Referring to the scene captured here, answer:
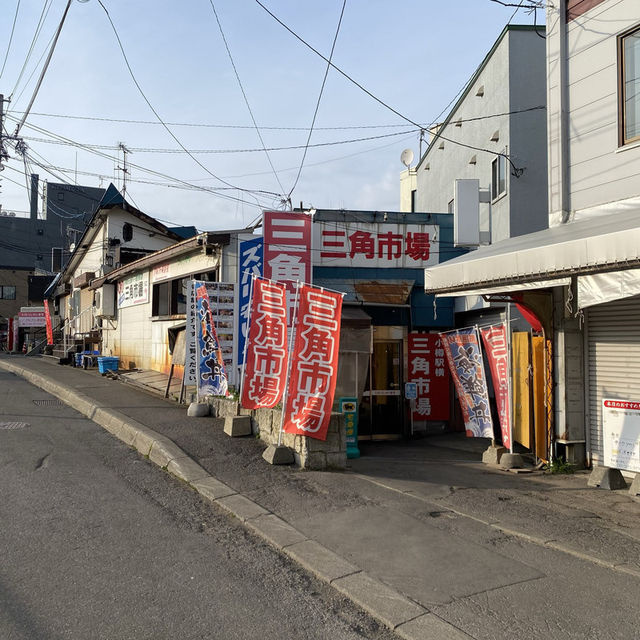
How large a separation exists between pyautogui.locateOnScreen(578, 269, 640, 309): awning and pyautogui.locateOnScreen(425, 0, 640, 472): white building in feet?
0.06

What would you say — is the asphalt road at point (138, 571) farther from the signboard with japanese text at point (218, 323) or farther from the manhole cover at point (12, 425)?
the signboard with japanese text at point (218, 323)

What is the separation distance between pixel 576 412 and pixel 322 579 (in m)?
5.89

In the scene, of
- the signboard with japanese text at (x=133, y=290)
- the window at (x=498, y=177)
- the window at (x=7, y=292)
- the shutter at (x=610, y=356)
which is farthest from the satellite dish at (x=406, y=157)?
the window at (x=7, y=292)

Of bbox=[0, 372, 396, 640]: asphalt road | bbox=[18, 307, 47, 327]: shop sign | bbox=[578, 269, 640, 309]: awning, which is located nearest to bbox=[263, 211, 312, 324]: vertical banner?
bbox=[0, 372, 396, 640]: asphalt road

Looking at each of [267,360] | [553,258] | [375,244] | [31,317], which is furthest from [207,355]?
[31,317]

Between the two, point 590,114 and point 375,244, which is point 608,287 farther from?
point 375,244

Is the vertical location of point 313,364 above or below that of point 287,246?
below

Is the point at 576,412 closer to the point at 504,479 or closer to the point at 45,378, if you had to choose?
the point at 504,479

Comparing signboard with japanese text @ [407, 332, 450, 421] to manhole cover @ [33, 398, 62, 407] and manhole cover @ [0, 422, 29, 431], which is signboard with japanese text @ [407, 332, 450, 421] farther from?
manhole cover @ [33, 398, 62, 407]

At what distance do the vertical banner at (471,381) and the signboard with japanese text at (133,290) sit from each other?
11.6m

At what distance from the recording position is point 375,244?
14.1 metres

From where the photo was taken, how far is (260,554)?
4906mm

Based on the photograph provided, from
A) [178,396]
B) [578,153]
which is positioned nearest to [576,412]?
[578,153]

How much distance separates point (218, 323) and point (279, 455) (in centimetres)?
442
